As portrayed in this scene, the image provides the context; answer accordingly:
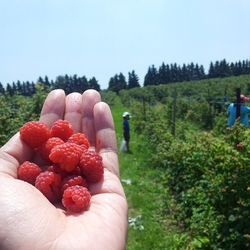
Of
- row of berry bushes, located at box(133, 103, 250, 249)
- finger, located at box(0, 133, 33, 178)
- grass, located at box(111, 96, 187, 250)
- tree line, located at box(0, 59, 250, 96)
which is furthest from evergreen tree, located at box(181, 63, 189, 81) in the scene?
finger, located at box(0, 133, 33, 178)

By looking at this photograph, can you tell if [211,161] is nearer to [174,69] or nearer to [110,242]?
[110,242]

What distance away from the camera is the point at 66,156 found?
307 cm

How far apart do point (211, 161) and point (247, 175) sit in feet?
3.17

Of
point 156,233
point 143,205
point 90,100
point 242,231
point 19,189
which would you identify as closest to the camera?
point 19,189

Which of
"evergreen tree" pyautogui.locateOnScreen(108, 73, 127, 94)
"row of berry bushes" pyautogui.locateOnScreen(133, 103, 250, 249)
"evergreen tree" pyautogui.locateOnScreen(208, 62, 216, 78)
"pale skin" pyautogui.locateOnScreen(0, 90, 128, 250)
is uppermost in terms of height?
"pale skin" pyautogui.locateOnScreen(0, 90, 128, 250)

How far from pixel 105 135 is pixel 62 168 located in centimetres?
47

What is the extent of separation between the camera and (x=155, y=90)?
47.9 metres

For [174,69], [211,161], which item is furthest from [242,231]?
[174,69]

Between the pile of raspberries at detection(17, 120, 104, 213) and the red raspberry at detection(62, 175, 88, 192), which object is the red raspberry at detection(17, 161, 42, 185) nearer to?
the pile of raspberries at detection(17, 120, 104, 213)

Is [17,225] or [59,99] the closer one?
[17,225]

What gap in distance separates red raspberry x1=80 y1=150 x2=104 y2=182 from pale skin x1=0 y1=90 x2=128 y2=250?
5 centimetres

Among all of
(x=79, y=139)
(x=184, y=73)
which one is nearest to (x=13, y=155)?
(x=79, y=139)

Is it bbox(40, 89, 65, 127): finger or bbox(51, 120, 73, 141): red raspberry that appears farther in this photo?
bbox(40, 89, 65, 127): finger

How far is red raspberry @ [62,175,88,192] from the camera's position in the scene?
299 cm
